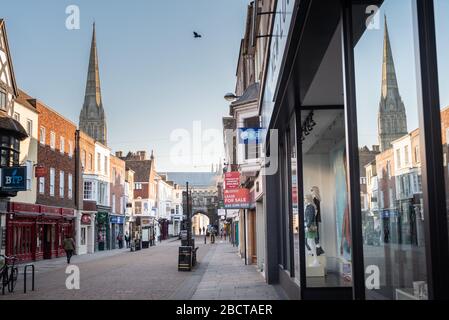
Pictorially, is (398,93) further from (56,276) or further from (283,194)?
(56,276)

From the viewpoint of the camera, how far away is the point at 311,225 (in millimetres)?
11641

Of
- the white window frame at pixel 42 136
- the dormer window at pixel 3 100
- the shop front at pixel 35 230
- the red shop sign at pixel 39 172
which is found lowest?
the shop front at pixel 35 230

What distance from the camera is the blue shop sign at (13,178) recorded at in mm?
27188

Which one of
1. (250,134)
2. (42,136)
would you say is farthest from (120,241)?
(250,134)

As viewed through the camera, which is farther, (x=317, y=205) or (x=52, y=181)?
(x=52, y=181)

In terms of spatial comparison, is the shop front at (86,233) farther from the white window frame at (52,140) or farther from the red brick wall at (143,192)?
the red brick wall at (143,192)

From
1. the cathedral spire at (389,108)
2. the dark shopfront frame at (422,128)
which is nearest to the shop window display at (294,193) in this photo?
the dark shopfront frame at (422,128)

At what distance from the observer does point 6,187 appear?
27250 millimetres

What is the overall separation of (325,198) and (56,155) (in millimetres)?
29793

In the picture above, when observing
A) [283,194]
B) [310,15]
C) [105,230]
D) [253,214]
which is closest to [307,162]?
[283,194]

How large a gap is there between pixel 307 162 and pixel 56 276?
1432cm

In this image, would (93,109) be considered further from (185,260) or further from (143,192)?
(185,260)

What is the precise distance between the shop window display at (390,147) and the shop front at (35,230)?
92.9 feet

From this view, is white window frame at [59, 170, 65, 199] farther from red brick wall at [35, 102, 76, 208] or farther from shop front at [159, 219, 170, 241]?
shop front at [159, 219, 170, 241]
